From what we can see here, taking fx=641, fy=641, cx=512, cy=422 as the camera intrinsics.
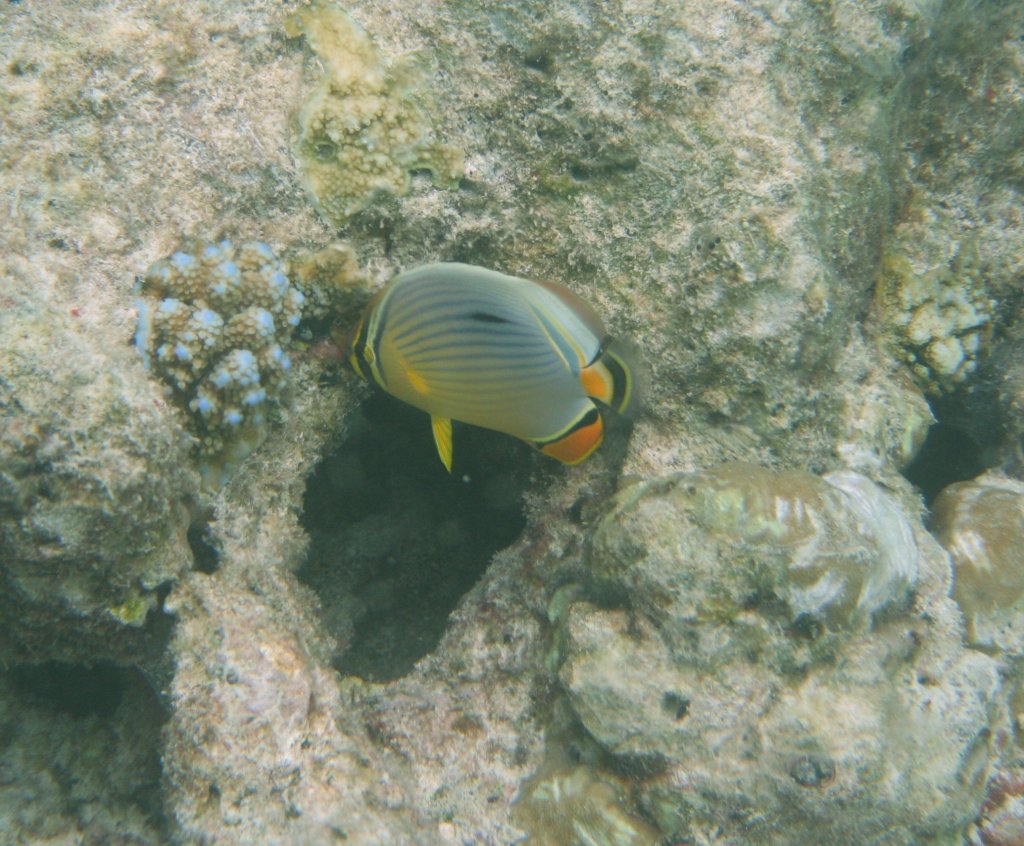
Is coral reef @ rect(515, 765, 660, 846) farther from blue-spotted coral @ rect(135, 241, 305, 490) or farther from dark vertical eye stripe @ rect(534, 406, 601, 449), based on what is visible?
blue-spotted coral @ rect(135, 241, 305, 490)

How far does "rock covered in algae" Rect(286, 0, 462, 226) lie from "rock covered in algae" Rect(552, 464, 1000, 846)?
147 cm

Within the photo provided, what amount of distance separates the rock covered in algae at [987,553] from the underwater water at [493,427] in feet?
0.06

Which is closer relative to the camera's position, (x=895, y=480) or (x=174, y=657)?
(x=174, y=657)

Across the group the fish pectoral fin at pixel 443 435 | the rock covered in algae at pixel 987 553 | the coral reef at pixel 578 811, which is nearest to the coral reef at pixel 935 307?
the rock covered in algae at pixel 987 553

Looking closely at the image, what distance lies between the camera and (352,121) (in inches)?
88.5

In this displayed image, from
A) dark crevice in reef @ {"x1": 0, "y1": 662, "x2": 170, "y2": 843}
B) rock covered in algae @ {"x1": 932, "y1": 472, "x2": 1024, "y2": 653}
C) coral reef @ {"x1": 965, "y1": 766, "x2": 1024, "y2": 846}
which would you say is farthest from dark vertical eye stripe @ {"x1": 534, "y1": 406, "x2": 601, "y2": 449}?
coral reef @ {"x1": 965, "y1": 766, "x2": 1024, "y2": 846}

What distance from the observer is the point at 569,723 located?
86.7 inches

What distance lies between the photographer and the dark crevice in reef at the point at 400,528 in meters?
2.97

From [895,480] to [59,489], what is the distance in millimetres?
3125

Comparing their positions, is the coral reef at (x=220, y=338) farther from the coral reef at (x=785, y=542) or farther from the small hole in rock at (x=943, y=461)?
the small hole in rock at (x=943, y=461)

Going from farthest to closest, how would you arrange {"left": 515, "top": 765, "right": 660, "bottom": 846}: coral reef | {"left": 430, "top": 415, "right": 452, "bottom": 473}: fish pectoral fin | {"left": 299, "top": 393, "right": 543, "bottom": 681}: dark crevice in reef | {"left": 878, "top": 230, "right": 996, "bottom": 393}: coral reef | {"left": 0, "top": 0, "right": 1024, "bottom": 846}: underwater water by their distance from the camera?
{"left": 878, "top": 230, "right": 996, "bottom": 393}: coral reef < {"left": 299, "top": 393, "right": 543, "bottom": 681}: dark crevice in reef < {"left": 430, "top": 415, "right": 452, "bottom": 473}: fish pectoral fin < {"left": 515, "top": 765, "right": 660, "bottom": 846}: coral reef < {"left": 0, "top": 0, "right": 1024, "bottom": 846}: underwater water

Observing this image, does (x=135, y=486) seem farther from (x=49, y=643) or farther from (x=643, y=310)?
(x=643, y=310)

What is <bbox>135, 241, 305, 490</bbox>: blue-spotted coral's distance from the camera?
6.57ft

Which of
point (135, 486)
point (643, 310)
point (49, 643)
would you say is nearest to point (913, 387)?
point (643, 310)
